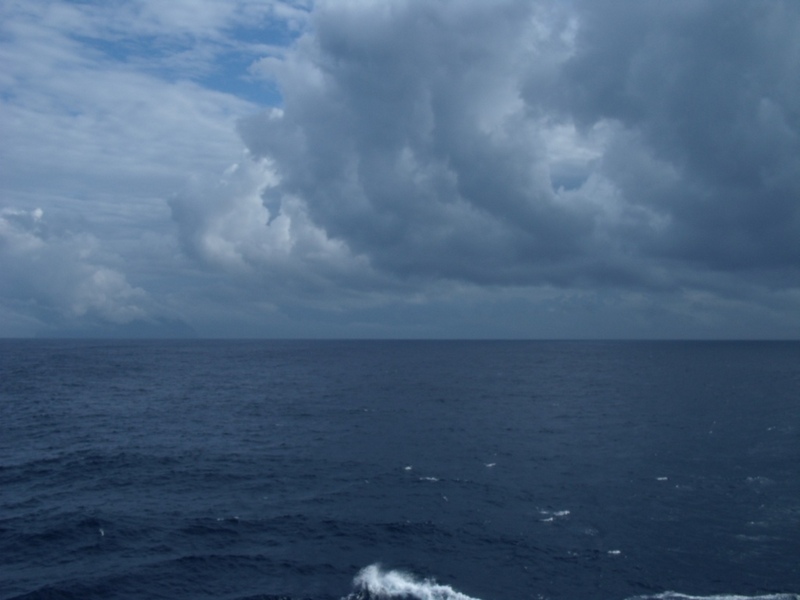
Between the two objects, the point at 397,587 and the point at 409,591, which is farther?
the point at 397,587

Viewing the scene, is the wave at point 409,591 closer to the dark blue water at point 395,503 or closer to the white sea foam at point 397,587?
the white sea foam at point 397,587

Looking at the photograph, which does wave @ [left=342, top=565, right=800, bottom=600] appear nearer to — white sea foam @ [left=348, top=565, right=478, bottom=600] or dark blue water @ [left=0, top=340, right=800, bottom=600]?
white sea foam @ [left=348, top=565, right=478, bottom=600]

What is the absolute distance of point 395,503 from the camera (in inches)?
2484

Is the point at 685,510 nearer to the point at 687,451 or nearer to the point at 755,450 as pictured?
the point at 687,451

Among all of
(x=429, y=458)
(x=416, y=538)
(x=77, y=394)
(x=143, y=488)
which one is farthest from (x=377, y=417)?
(x=77, y=394)

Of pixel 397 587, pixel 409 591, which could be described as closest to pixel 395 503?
pixel 397 587

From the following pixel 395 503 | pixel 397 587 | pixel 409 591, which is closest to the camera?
pixel 409 591

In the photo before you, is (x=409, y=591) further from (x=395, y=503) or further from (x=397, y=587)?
(x=395, y=503)

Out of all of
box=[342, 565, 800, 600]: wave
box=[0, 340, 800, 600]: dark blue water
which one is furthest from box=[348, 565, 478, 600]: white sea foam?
box=[0, 340, 800, 600]: dark blue water

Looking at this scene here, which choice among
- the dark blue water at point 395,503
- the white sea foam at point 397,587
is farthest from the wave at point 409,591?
the dark blue water at point 395,503

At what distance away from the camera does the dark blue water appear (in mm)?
46812

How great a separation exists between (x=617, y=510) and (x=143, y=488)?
49657 millimetres

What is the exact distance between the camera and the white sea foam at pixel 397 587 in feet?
144

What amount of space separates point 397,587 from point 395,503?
1803 centimetres
